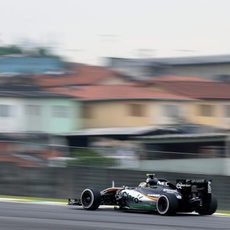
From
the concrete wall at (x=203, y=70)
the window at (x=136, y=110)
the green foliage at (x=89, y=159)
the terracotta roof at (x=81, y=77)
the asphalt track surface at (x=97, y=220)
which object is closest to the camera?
the asphalt track surface at (x=97, y=220)

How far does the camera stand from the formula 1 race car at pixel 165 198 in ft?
43.3

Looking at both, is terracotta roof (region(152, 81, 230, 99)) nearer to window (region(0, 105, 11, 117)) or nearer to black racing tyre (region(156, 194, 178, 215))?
window (region(0, 105, 11, 117))

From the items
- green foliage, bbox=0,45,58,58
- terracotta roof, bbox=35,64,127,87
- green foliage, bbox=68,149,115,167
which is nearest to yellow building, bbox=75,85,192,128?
terracotta roof, bbox=35,64,127,87

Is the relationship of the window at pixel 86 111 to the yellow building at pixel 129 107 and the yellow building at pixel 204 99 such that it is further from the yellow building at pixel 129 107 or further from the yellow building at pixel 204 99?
the yellow building at pixel 204 99

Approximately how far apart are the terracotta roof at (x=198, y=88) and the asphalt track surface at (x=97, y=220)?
→ 42161 mm

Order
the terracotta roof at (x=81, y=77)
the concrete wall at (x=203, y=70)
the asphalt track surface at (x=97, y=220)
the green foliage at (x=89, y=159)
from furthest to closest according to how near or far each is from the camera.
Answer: the concrete wall at (x=203, y=70), the terracotta roof at (x=81, y=77), the green foliage at (x=89, y=159), the asphalt track surface at (x=97, y=220)

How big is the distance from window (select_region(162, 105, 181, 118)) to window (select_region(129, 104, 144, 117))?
1.76m

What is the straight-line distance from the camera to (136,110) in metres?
54.2

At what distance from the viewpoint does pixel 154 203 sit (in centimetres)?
1343

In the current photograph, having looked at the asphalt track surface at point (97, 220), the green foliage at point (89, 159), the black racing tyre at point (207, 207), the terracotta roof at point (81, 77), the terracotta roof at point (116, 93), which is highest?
the terracotta roof at point (81, 77)

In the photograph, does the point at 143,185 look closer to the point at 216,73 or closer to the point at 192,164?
the point at 192,164

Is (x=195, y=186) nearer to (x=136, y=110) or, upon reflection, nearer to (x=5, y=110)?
(x=5, y=110)

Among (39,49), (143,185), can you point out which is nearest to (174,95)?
(39,49)

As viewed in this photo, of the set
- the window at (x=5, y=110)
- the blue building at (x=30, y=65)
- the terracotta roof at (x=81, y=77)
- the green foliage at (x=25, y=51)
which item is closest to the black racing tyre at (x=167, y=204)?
the window at (x=5, y=110)
